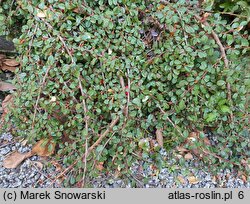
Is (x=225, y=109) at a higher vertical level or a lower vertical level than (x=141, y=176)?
higher

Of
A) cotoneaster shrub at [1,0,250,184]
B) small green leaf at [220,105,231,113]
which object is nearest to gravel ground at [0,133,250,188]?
cotoneaster shrub at [1,0,250,184]

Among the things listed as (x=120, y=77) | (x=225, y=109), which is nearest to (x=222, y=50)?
(x=225, y=109)

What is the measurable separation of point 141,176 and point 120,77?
610 millimetres

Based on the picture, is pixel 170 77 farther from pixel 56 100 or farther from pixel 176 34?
pixel 56 100

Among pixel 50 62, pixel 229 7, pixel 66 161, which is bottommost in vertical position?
pixel 66 161

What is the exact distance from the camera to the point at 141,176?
212 centimetres

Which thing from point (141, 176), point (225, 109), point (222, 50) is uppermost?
point (222, 50)

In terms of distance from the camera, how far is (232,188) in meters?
2.12

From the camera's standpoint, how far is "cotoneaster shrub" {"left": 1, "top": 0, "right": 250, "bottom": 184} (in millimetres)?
1975

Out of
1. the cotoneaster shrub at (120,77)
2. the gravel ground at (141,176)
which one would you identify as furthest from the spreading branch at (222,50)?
the gravel ground at (141,176)

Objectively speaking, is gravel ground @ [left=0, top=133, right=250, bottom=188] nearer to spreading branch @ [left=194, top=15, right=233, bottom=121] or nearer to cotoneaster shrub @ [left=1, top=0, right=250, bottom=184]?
cotoneaster shrub @ [left=1, top=0, right=250, bottom=184]

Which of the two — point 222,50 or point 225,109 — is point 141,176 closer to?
point 225,109

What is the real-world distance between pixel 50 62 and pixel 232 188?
1.30 metres

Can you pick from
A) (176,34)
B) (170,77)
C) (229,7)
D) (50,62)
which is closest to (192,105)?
(170,77)
